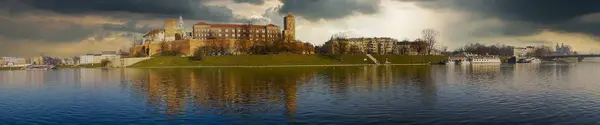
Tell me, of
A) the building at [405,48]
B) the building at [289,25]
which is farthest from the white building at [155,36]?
the building at [405,48]

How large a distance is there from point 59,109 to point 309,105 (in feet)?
44.0

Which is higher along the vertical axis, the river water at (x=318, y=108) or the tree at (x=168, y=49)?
the tree at (x=168, y=49)

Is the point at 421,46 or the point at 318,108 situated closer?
the point at 318,108

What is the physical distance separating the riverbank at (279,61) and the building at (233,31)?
38246 mm

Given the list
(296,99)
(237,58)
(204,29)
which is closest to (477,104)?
(296,99)

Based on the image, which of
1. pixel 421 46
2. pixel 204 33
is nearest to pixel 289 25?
pixel 204 33

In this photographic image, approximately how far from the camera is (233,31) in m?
→ 178

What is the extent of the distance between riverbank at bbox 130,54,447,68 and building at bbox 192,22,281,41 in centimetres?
3825

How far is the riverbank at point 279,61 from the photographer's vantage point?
121m

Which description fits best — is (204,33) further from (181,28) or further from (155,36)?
(155,36)

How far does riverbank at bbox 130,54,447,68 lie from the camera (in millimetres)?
121125

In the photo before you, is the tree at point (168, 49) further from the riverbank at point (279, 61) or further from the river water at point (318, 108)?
the river water at point (318, 108)

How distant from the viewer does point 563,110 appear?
880 inches

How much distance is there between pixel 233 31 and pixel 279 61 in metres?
57.4
